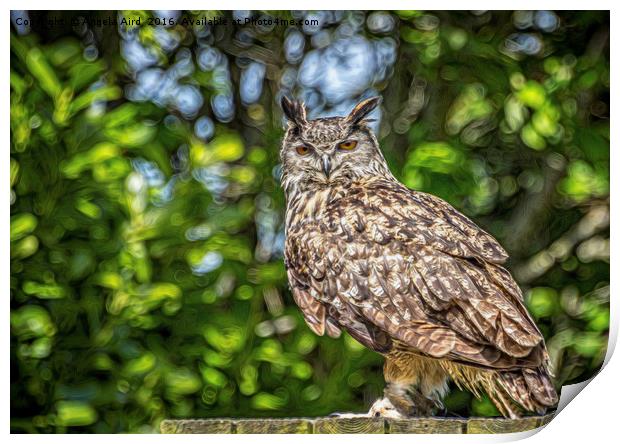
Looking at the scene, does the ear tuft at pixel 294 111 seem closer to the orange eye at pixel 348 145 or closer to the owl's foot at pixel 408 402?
the orange eye at pixel 348 145

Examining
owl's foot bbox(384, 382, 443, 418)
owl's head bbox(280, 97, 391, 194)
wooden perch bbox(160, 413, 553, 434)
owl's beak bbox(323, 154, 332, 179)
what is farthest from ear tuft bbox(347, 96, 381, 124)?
wooden perch bbox(160, 413, 553, 434)

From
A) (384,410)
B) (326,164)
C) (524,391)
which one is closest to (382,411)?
(384,410)

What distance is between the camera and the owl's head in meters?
2.45

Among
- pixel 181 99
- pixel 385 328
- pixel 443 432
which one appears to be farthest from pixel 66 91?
pixel 443 432

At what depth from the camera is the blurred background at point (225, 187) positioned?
252 centimetres

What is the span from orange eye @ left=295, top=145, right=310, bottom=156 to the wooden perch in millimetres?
877

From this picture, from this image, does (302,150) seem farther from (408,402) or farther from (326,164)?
(408,402)

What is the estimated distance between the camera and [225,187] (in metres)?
2.52

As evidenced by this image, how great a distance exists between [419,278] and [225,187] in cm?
70

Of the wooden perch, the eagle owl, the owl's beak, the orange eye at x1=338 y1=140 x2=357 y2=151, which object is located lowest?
the wooden perch

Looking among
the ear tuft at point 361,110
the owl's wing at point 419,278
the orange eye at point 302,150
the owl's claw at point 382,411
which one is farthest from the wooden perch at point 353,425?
the ear tuft at point 361,110

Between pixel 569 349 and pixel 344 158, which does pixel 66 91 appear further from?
pixel 569 349

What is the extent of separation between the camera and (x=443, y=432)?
2.51 m

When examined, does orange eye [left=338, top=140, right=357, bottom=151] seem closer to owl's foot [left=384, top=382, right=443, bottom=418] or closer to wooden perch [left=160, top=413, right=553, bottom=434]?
owl's foot [left=384, top=382, right=443, bottom=418]
